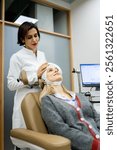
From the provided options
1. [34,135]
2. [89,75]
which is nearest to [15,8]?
[89,75]

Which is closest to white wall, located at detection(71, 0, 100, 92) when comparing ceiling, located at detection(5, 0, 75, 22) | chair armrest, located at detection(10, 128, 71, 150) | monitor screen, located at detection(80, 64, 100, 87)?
monitor screen, located at detection(80, 64, 100, 87)

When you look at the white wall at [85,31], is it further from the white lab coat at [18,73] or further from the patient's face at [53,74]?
the patient's face at [53,74]

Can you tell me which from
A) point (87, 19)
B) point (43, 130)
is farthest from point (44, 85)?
point (87, 19)

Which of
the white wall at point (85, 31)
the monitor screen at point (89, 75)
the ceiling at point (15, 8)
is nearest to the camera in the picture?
the monitor screen at point (89, 75)

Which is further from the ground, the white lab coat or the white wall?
the white wall

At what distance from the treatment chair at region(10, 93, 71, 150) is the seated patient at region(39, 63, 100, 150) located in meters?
0.05

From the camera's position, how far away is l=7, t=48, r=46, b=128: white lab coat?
1.77 m

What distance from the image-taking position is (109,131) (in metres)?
0.51

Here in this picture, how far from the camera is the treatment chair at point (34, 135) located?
1.02m

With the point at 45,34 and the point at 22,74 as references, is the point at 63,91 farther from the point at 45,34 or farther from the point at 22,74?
the point at 45,34

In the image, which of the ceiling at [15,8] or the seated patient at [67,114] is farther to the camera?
the ceiling at [15,8]

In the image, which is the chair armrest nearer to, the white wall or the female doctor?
the female doctor

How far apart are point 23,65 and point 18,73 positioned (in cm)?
8

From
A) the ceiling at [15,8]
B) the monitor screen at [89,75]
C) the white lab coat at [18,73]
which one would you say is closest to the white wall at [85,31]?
the monitor screen at [89,75]
